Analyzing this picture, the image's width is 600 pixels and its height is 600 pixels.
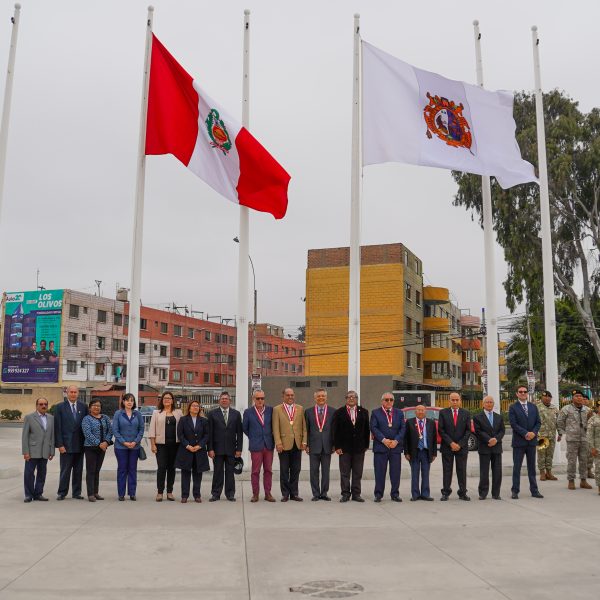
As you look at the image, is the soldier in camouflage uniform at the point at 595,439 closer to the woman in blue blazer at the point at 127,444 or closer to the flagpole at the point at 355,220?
the flagpole at the point at 355,220

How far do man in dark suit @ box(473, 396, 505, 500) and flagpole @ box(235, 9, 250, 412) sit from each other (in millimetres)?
4473

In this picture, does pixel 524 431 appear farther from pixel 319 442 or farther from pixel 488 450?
pixel 319 442

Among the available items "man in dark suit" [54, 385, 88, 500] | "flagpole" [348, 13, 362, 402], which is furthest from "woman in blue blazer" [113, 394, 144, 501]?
"flagpole" [348, 13, 362, 402]

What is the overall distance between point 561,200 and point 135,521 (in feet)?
100

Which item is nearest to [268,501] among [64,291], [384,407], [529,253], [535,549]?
[384,407]

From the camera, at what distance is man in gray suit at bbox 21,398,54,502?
39.3ft

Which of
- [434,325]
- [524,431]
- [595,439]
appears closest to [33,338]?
[434,325]

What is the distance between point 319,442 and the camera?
12.3 meters

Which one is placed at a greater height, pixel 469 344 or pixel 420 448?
pixel 469 344

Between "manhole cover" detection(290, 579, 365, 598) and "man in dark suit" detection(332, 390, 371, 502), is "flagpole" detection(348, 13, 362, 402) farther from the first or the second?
"manhole cover" detection(290, 579, 365, 598)

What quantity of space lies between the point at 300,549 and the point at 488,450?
5.41 meters

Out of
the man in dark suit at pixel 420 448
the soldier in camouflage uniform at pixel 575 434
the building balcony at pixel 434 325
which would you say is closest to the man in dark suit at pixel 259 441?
the man in dark suit at pixel 420 448

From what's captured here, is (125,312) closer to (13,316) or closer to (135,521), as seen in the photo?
(13,316)

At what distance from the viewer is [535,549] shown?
8.29 metres
